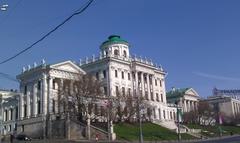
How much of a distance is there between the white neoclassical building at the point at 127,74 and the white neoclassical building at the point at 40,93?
30.2 ft

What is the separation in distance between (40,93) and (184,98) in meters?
64.9

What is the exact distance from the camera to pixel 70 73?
86188 mm

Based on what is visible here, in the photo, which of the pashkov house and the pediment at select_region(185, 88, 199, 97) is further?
the pediment at select_region(185, 88, 199, 97)

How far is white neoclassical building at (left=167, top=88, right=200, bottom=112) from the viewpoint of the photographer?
136625mm

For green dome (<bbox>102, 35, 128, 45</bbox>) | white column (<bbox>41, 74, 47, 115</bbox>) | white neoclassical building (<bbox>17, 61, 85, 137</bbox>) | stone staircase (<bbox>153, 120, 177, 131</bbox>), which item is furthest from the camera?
green dome (<bbox>102, 35, 128, 45</bbox>)

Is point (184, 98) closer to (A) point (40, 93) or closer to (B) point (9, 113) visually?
(B) point (9, 113)

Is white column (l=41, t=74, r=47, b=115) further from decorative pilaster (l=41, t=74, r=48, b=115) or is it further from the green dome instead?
the green dome

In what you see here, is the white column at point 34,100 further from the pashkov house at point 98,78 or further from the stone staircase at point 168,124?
the stone staircase at point 168,124

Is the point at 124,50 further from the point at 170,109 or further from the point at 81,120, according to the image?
the point at 81,120

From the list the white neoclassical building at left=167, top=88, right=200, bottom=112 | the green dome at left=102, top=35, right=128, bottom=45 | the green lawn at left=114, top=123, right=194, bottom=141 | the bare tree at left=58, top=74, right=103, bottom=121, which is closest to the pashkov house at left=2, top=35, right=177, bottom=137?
the green dome at left=102, top=35, right=128, bottom=45

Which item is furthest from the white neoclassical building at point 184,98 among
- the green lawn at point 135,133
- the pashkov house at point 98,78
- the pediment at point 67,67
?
the pediment at point 67,67

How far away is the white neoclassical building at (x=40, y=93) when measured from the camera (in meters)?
81.1

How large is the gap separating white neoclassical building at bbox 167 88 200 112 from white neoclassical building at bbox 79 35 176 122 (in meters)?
23.4

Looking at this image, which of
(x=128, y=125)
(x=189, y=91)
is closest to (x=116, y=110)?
(x=128, y=125)
